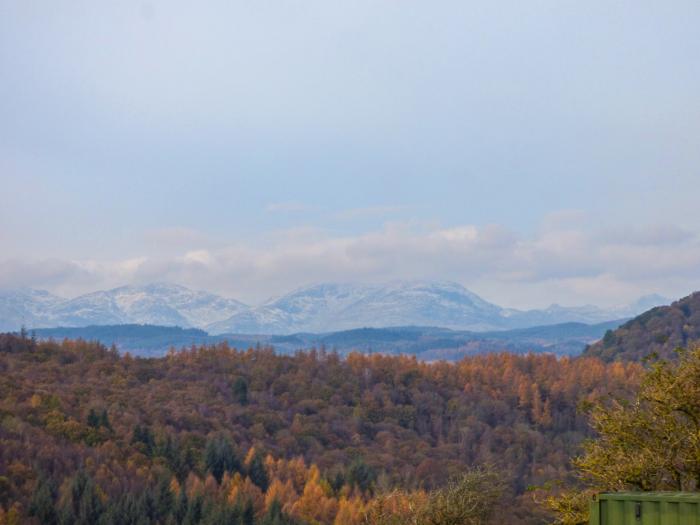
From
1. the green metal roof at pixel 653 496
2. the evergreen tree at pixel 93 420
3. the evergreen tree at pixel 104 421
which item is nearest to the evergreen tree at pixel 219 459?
the evergreen tree at pixel 104 421

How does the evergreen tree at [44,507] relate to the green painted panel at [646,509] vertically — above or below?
below

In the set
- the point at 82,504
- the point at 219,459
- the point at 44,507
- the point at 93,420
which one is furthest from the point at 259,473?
the point at 44,507

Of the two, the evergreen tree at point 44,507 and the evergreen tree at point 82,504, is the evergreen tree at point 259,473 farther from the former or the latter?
the evergreen tree at point 44,507

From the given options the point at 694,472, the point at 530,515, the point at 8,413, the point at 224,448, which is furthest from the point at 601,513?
the point at 8,413

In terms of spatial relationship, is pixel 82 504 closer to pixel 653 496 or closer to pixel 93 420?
pixel 93 420

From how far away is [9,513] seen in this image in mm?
101062

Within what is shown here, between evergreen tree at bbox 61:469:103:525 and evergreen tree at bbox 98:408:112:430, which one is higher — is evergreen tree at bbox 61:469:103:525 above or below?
below

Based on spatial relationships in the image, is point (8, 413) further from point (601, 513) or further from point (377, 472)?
point (601, 513)

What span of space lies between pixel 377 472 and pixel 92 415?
200 ft

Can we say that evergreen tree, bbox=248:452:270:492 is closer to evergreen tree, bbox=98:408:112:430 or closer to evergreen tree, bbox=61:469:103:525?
evergreen tree, bbox=98:408:112:430

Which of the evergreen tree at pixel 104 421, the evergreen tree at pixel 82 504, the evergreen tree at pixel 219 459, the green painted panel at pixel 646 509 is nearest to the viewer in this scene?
the green painted panel at pixel 646 509

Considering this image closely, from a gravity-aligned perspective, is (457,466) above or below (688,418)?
below

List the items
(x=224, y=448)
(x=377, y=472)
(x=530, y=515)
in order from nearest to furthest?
(x=530, y=515)
(x=224, y=448)
(x=377, y=472)

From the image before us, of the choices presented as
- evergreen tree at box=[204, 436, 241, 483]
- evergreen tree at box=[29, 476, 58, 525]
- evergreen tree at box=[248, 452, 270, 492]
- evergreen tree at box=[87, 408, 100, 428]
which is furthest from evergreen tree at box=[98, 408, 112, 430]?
evergreen tree at box=[29, 476, 58, 525]
